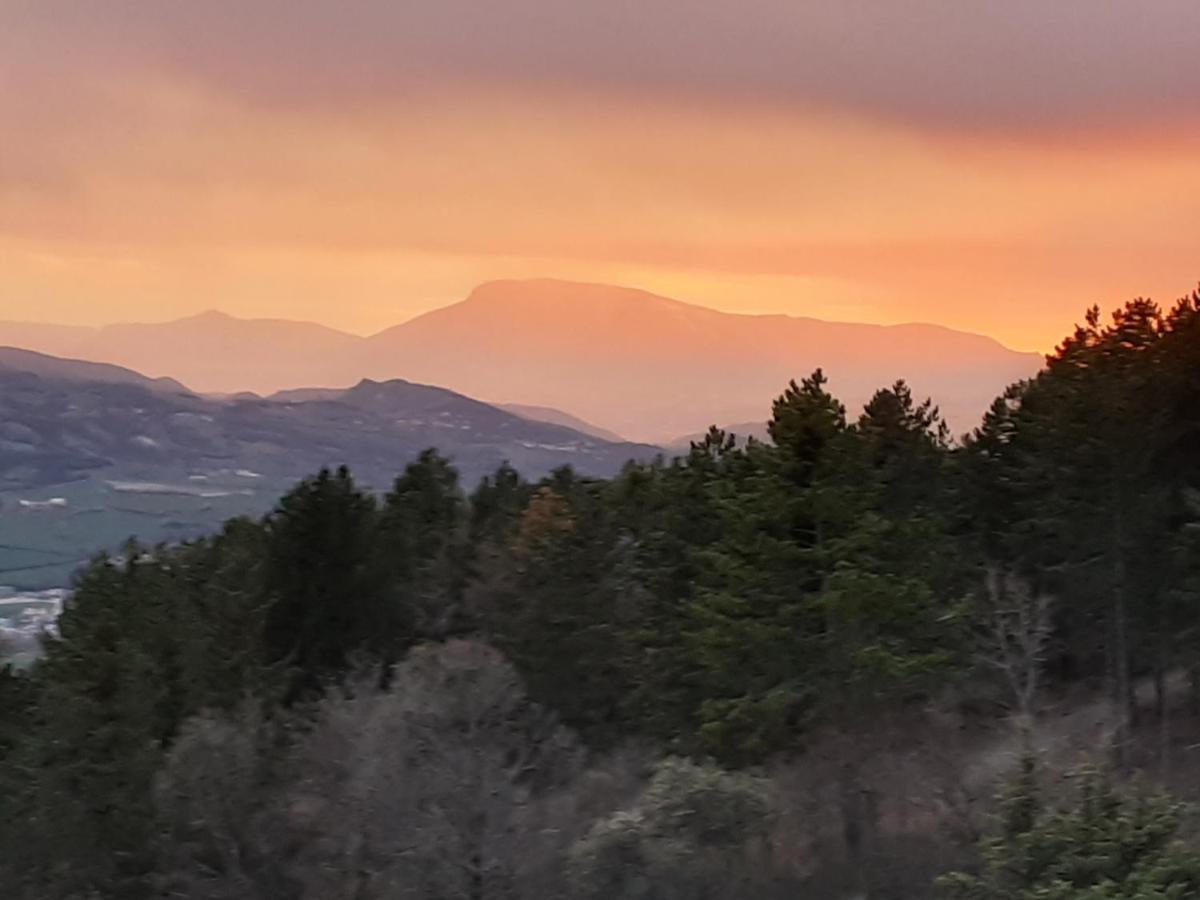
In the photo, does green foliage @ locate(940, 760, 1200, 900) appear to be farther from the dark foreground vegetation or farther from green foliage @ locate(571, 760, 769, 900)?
green foliage @ locate(571, 760, 769, 900)

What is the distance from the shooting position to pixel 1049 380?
2923 cm

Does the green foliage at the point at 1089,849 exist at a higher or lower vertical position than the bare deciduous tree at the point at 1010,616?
lower

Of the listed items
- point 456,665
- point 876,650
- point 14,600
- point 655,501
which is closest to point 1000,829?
Answer: point 876,650

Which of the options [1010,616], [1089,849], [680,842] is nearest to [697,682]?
[680,842]

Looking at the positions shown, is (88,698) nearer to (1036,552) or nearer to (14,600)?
(1036,552)

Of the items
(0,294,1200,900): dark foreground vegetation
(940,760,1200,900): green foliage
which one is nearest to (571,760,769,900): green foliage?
(0,294,1200,900): dark foreground vegetation

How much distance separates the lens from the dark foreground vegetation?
20109 mm

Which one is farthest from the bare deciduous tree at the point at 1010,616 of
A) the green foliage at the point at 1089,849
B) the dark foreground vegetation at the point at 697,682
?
the green foliage at the point at 1089,849

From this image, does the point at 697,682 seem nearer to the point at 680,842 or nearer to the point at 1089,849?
the point at 680,842

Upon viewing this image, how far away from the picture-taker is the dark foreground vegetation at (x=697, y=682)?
20109 mm

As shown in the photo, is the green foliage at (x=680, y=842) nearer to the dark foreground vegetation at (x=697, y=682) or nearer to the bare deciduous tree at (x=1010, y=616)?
the dark foreground vegetation at (x=697, y=682)

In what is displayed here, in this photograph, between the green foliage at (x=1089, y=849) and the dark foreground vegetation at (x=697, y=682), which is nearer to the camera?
the green foliage at (x=1089, y=849)

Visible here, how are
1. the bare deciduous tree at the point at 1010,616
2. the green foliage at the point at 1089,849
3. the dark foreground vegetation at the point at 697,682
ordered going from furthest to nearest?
the bare deciduous tree at the point at 1010,616
the dark foreground vegetation at the point at 697,682
the green foliage at the point at 1089,849

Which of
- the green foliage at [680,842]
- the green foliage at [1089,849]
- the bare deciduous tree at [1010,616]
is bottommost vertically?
the green foliage at [680,842]
